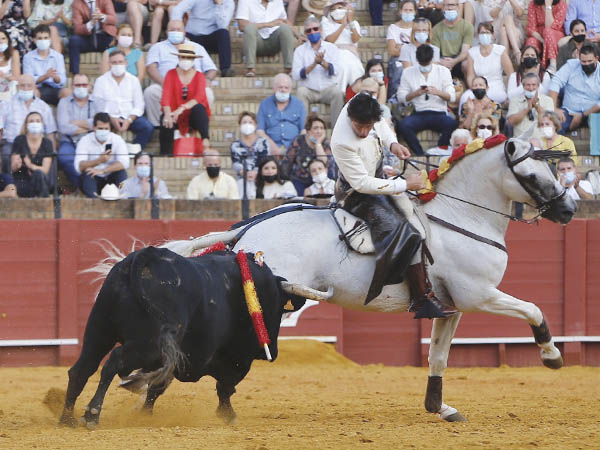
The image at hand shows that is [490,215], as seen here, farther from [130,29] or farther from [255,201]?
[130,29]

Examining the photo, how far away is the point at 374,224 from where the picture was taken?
8.41 m

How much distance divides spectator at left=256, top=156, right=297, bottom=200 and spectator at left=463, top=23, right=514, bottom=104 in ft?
10.2

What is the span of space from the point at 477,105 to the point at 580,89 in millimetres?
1602

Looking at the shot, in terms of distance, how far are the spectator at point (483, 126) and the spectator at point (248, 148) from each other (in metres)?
2.29

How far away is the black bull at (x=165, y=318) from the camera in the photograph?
7160 mm

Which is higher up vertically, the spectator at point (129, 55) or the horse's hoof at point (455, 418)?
the spectator at point (129, 55)

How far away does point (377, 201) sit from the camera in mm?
8508

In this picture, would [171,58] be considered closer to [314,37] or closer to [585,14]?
[314,37]

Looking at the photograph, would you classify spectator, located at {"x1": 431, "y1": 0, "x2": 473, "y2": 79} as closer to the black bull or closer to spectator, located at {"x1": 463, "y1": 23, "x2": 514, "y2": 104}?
spectator, located at {"x1": 463, "y1": 23, "x2": 514, "y2": 104}

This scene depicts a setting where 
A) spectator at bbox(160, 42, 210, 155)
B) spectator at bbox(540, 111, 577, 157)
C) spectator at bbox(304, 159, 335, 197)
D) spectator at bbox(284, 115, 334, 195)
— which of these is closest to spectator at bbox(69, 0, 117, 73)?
spectator at bbox(160, 42, 210, 155)

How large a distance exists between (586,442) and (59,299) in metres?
6.79

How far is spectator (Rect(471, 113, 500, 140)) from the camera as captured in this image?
43.0 feet

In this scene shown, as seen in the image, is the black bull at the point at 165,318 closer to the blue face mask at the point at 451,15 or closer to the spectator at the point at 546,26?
the blue face mask at the point at 451,15

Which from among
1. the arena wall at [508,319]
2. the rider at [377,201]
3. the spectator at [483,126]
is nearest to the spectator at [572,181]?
Result: the arena wall at [508,319]
